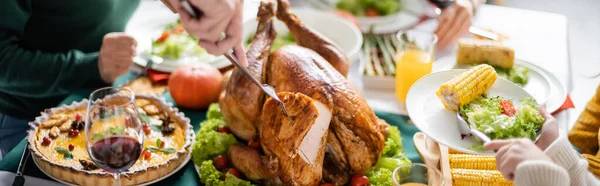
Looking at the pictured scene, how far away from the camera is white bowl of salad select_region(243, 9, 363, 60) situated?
8.09ft

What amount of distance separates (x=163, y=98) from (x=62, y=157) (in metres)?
0.43

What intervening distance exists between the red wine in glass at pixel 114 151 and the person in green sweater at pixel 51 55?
2.51 feet

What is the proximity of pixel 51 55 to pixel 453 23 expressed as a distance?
152 centimetres

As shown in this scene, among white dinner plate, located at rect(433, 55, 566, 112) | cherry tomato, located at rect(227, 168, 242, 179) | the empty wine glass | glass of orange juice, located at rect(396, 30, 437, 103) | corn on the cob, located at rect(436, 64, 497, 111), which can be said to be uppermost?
corn on the cob, located at rect(436, 64, 497, 111)

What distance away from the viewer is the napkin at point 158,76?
2305 millimetres

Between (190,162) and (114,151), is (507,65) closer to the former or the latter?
(190,162)

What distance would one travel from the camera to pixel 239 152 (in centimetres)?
174

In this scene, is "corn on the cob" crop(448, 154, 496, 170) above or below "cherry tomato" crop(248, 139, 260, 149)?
above

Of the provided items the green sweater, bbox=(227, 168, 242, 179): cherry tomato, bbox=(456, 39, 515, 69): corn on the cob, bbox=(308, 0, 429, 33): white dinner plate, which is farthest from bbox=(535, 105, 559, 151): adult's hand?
the green sweater

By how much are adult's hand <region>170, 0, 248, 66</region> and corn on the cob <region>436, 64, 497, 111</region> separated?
574 mm

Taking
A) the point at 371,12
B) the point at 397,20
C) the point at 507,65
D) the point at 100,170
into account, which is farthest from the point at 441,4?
the point at 100,170

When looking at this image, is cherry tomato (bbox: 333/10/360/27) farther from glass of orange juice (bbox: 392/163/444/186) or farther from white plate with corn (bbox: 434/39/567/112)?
glass of orange juice (bbox: 392/163/444/186)

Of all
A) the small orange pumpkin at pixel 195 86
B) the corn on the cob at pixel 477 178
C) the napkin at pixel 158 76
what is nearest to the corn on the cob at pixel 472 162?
the corn on the cob at pixel 477 178

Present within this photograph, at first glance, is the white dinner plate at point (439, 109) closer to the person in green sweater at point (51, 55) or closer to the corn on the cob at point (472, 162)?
the corn on the cob at point (472, 162)
